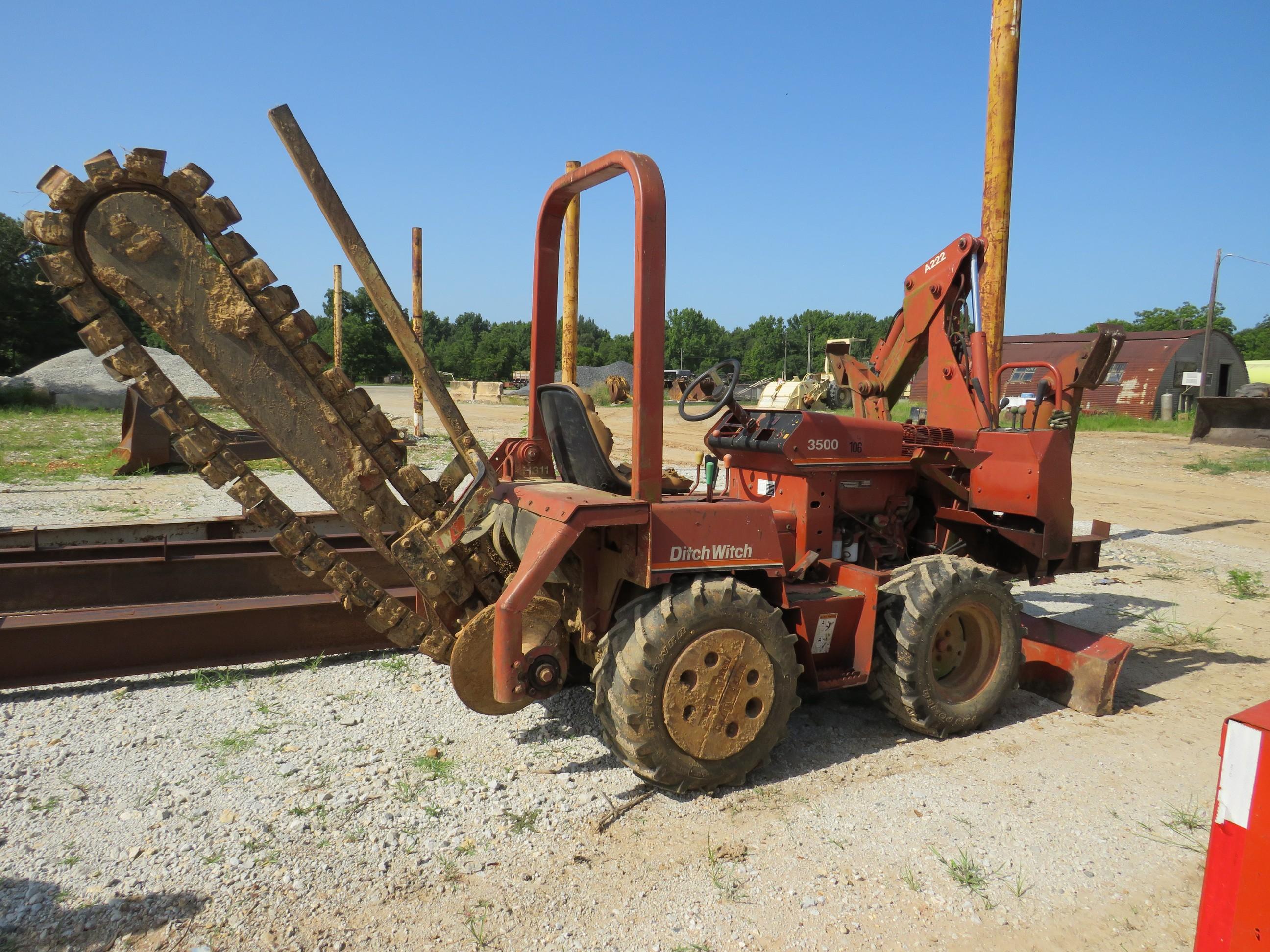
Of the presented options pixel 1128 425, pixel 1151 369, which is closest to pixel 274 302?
pixel 1128 425

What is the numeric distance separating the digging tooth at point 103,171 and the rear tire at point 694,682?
8.62ft

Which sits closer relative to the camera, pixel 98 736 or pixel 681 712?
pixel 681 712

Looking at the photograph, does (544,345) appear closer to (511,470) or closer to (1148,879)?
(511,470)

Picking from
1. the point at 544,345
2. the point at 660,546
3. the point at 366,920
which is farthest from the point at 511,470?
the point at 366,920

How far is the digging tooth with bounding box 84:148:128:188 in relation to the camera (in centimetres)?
301

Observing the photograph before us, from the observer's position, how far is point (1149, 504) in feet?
43.2

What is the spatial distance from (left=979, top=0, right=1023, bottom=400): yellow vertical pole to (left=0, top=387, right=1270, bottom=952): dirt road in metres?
4.26

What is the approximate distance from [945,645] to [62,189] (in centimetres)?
462

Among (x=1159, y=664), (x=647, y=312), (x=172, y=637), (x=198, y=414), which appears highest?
(x=647, y=312)

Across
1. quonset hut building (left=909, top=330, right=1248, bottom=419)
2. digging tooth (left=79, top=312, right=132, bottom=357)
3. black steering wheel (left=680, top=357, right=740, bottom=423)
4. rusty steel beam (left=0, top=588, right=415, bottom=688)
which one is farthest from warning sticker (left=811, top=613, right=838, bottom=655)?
quonset hut building (left=909, top=330, right=1248, bottom=419)

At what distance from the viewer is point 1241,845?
207 centimetres

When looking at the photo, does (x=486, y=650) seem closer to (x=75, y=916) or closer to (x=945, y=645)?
(x=75, y=916)

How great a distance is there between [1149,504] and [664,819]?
A: 12626mm

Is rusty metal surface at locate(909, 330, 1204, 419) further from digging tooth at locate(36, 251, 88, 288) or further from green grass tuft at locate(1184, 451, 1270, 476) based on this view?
digging tooth at locate(36, 251, 88, 288)
